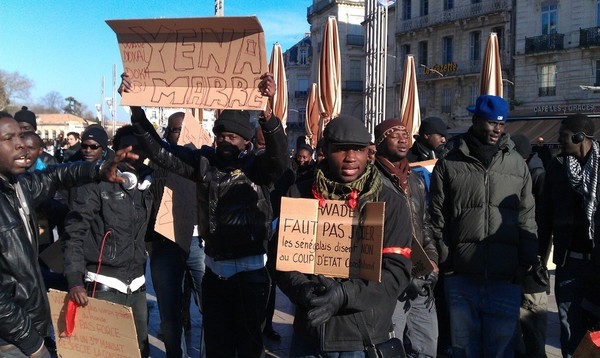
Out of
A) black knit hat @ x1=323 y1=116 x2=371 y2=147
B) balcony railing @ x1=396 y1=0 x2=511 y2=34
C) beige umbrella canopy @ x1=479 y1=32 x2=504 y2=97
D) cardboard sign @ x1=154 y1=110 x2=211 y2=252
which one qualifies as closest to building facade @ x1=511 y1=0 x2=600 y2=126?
balcony railing @ x1=396 y1=0 x2=511 y2=34

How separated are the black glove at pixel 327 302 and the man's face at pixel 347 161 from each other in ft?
1.68

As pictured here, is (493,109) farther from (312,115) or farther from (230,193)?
(312,115)

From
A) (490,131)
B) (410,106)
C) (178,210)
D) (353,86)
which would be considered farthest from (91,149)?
(353,86)

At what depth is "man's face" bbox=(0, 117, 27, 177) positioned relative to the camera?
2.95m

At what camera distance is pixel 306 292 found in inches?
101

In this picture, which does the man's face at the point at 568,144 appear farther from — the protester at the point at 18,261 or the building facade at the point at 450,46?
the building facade at the point at 450,46

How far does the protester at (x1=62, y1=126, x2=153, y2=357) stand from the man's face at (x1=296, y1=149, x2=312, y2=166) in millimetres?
4242

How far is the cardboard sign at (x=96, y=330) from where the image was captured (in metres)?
3.40

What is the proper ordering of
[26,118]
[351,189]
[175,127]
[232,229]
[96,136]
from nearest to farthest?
1. [351,189]
2. [232,229]
3. [96,136]
4. [175,127]
5. [26,118]

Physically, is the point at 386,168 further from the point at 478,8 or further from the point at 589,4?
the point at 478,8

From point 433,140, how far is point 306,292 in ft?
14.0

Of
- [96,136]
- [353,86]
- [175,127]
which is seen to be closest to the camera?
[96,136]

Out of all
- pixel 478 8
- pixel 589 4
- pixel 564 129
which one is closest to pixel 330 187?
pixel 564 129

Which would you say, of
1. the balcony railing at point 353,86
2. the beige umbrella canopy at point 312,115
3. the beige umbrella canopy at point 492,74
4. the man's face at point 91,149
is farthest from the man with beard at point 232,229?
the balcony railing at point 353,86
